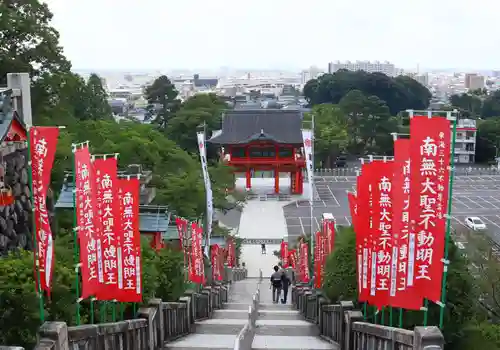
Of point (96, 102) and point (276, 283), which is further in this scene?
point (96, 102)

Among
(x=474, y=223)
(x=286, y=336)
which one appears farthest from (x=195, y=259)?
(x=474, y=223)

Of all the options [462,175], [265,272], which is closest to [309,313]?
[265,272]

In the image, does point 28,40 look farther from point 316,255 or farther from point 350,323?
point 350,323

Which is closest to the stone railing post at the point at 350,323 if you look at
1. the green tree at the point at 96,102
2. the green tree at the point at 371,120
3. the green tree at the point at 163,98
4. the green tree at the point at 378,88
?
the green tree at the point at 96,102

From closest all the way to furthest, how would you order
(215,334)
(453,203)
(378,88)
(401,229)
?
(401,229)
(215,334)
(453,203)
(378,88)

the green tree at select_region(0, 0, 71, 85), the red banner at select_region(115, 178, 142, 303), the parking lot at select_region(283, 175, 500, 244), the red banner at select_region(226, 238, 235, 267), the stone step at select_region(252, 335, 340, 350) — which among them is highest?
the green tree at select_region(0, 0, 71, 85)

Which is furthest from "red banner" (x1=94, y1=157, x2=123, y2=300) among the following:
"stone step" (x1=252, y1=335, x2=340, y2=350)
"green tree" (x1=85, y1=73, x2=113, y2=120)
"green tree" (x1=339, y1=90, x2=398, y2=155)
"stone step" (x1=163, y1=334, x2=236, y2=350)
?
"green tree" (x1=339, y1=90, x2=398, y2=155)

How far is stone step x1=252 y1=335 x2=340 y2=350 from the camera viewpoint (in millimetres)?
8527

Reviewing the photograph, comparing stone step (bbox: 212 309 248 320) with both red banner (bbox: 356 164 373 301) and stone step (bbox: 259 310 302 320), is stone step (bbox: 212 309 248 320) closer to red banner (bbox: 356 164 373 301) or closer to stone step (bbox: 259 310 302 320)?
stone step (bbox: 259 310 302 320)

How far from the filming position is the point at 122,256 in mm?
7523

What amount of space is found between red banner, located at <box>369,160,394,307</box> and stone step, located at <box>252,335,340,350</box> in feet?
5.53

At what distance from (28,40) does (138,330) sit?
16858mm

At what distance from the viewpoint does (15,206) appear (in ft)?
39.4

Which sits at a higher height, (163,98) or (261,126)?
(163,98)
